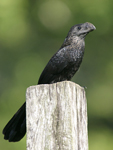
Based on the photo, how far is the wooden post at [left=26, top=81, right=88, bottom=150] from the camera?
2.62 m

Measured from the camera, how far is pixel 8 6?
9117 millimetres

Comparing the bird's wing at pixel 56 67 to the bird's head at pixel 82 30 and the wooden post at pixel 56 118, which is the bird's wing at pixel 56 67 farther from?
the wooden post at pixel 56 118

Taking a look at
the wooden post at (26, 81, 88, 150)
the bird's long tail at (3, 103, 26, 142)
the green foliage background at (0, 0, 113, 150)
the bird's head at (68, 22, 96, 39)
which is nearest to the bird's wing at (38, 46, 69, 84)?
the bird's head at (68, 22, 96, 39)

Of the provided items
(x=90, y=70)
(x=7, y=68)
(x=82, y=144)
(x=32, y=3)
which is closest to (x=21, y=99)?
(x=7, y=68)

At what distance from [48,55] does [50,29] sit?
28.7 inches

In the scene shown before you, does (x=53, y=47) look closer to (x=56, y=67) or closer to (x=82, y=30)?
(x=82, y=30)

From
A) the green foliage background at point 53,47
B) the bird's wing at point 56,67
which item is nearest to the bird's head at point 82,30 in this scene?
the bird's wing at point 56,67

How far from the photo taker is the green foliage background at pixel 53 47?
29.2ft

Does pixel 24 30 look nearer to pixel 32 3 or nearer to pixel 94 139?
pixel 32 3

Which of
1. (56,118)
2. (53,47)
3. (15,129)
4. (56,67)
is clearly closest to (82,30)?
(56,67)

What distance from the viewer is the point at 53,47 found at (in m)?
9.77

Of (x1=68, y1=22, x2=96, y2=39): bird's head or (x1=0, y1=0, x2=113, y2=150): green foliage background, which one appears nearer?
(x1=68, y1=22, x2=96, y2=39): bird's head

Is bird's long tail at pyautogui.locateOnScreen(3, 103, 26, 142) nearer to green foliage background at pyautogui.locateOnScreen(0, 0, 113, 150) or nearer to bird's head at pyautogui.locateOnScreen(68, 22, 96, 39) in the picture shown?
bird's head at pyautogui.locateOnScreen(68, 22, 96, 39)

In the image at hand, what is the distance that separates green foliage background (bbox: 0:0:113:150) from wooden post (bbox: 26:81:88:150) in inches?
218
